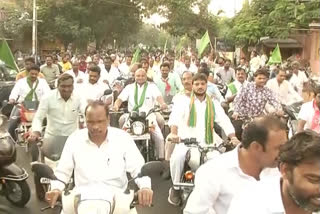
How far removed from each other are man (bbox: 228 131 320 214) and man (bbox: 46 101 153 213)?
176 centimetres

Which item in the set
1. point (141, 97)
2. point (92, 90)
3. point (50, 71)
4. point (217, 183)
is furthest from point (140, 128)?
point (50, 71)

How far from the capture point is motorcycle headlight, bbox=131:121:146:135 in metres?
7.57

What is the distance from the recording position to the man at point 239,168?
120 inches

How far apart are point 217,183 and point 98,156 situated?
1.08 meters

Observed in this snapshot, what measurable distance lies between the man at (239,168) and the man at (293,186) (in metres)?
0.87

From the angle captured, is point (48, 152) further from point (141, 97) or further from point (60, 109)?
point (141, 97)

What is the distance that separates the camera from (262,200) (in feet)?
6.86

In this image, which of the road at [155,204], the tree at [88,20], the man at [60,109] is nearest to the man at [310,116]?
the road at [155,204]

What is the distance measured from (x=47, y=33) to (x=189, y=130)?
3568cm

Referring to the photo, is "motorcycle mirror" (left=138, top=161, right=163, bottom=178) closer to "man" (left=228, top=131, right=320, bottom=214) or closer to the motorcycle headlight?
"man" (left=228, top=131, right=320, bottom=214)

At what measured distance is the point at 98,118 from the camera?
4.04 m

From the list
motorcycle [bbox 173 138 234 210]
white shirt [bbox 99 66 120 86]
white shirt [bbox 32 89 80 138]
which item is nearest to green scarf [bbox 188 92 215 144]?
motorcycle [bbox 173 138 234 210]

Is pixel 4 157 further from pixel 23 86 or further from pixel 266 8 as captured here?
pixel 266 8

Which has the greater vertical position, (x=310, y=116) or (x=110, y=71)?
(x=110, y=71)
